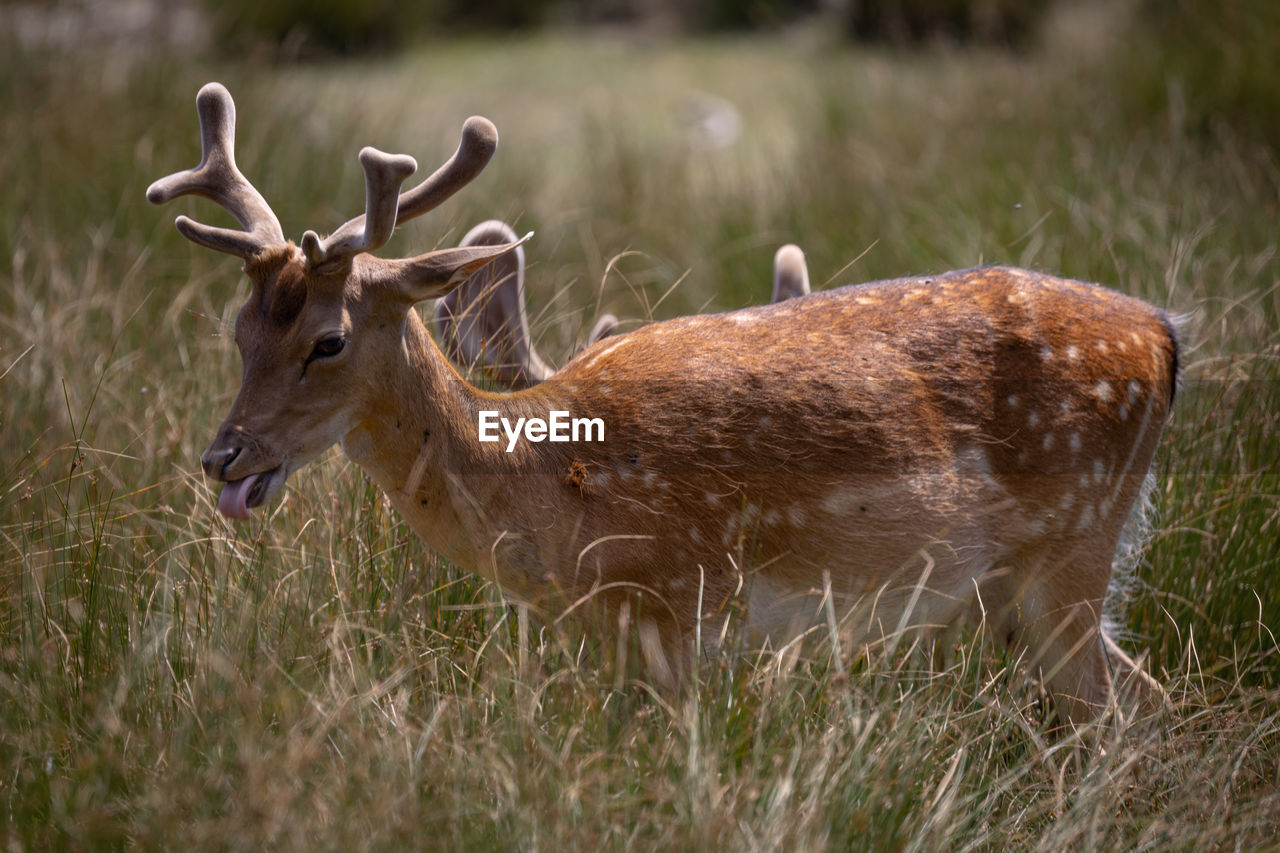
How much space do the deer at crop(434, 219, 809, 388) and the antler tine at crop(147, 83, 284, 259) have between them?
0.84 m

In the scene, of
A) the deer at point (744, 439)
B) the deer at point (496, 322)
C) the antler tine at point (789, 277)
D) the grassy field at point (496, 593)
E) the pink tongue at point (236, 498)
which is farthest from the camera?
the antler tine at point (789, 277)

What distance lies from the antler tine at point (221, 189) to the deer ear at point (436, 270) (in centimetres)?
27

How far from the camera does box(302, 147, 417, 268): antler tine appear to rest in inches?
102

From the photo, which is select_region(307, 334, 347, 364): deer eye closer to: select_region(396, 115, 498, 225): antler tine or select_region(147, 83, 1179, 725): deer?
select_region(147, 83, 1179, 725): deer

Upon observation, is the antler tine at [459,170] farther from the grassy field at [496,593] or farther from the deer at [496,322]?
the grassy field at [496,593]

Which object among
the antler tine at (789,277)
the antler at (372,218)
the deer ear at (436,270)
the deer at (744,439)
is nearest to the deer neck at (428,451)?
the deer at (744,439)

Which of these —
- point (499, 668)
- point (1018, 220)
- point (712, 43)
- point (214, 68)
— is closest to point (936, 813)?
point (499, 668)

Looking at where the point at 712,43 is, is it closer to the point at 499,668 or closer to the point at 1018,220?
the point at 1018,220

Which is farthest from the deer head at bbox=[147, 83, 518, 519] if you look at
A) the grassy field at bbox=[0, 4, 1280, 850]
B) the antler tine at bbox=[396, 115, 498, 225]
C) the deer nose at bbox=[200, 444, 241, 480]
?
the grassy field at bbox=[0, 4, 1280, 850]

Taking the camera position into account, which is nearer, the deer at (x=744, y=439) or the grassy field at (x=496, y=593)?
the grassy field at (x=496, y=593)

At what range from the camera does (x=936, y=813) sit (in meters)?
2.65

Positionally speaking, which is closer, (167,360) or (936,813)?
(936,813)

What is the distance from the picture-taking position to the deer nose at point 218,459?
2.52 m

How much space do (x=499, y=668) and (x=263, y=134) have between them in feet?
14.9
